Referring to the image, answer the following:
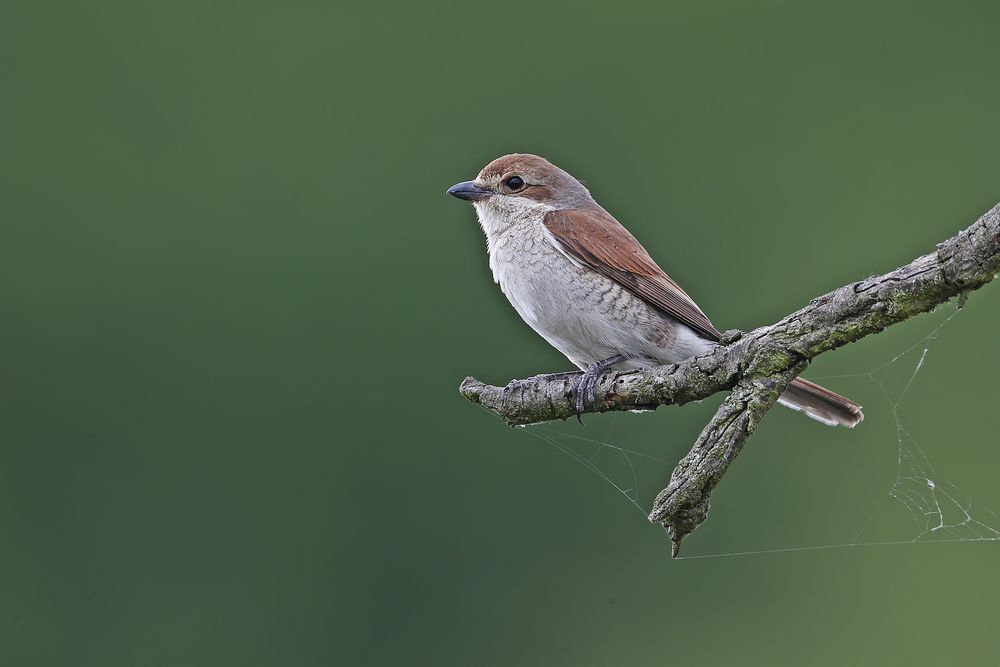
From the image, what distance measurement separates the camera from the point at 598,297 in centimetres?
411

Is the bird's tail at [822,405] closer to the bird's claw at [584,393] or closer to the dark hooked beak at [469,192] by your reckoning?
the bird's claw at [584,393]

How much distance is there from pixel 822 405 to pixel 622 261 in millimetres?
991

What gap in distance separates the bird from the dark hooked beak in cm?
21

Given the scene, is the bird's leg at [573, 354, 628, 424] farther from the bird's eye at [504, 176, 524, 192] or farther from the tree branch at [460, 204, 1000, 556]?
the bird's eye at [504, 176, 524, 192]

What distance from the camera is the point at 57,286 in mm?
10828

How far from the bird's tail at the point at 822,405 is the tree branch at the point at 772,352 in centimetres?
84

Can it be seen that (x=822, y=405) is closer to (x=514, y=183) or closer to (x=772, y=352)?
(x=772, y=352)

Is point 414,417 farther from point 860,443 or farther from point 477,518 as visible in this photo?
point 860,443

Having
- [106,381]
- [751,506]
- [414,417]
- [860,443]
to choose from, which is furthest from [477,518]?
[106,381]

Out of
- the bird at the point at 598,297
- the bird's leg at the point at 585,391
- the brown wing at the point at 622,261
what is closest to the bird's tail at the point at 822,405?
the bird at the point at 598,297

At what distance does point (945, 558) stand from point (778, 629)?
127cm

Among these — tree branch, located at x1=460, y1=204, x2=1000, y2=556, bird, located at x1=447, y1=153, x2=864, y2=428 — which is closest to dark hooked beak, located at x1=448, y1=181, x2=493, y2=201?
bird, located at x1=447, y1=153, x2=864, y2=428

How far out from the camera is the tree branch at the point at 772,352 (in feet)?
7.03

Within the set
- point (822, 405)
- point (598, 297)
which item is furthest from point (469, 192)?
point (822, 405)
